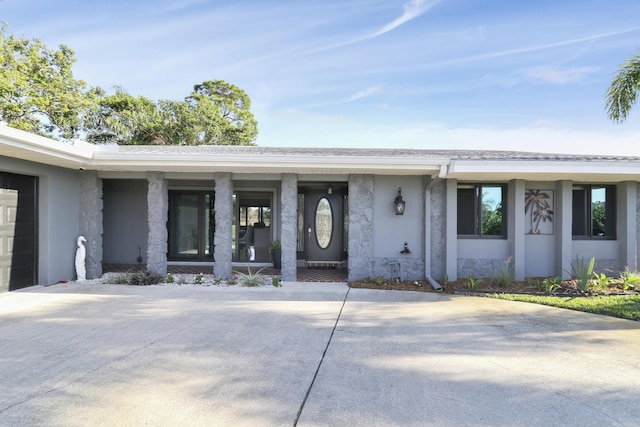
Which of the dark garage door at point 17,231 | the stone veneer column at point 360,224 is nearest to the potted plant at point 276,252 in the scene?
the stone veneer column at point 360,224

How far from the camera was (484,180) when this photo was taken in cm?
934

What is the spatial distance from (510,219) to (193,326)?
25.2 feet

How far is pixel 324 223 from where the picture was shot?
11828 mm

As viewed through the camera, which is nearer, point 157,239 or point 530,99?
point 157,239

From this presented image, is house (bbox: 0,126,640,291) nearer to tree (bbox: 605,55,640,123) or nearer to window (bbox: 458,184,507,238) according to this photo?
window (bbox: 458,184,507,238)

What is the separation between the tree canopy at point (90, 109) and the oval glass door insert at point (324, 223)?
48.4 feet

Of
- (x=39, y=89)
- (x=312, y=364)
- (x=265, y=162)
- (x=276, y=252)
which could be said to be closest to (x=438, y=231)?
(x=265, y=162)

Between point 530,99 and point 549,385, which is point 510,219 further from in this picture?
point 530,99

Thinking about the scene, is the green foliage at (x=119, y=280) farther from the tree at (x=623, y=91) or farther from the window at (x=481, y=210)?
the tree at (x=623, y=91)

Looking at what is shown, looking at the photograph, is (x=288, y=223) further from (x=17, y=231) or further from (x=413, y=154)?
(x=17, y=231)

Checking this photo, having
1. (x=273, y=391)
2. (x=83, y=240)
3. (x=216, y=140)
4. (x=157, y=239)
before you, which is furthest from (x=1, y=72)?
(x=273, y=391)

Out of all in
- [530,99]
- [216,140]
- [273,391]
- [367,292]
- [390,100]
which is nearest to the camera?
[273,391]

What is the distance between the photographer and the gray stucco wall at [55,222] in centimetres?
838

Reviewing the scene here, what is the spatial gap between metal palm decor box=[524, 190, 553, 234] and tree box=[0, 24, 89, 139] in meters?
20.5
